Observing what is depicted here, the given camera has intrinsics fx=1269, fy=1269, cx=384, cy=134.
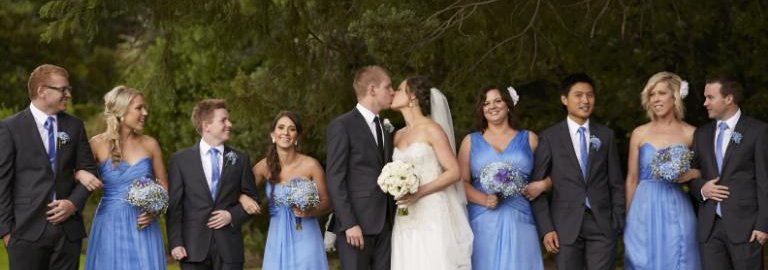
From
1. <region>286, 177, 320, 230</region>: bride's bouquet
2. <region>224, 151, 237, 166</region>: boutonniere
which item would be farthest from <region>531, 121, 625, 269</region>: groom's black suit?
<region>224, 151, 237, 166</region>: boutonniere

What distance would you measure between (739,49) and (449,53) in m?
4.21

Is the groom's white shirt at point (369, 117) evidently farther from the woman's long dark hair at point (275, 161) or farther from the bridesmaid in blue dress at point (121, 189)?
the bridesmaid in blue dress at point (121, 189)

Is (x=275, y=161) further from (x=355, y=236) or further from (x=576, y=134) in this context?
(x=576, y=134)

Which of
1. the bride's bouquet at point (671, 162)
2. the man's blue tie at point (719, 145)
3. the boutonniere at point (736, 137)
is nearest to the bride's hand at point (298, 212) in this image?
the bride's bouquet at point (671, 162)

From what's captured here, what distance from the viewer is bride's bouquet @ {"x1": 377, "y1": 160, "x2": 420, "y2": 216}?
8734 millimetres

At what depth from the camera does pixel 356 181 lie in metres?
9.20

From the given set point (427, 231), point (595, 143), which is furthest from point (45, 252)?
point (595, 143)

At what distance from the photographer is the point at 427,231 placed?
9141 mm

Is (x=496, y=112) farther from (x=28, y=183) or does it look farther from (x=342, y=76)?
(x=342, y=76)

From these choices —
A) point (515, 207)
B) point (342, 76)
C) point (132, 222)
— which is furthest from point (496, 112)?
point (342, 76)

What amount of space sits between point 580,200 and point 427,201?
122cm

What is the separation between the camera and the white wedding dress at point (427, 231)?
9109 mm

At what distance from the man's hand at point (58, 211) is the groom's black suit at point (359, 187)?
1.85 m

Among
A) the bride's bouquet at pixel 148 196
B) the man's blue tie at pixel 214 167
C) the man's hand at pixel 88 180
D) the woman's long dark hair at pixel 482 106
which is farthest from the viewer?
the woman's long dark hair at pixel 482 106
